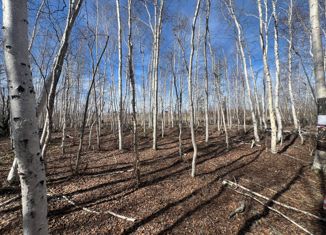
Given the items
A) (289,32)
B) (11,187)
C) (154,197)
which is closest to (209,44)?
(289,32)

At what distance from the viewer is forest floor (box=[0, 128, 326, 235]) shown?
3.31 metres

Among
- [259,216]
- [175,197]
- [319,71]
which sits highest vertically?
[319,71]

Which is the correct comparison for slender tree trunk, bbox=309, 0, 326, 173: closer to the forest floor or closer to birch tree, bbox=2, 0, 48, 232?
the forest floor

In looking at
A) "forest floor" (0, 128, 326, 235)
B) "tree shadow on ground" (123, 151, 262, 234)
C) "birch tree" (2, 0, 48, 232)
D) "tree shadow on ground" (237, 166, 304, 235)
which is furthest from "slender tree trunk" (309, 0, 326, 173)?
"birch tree" (2, 0, 48, 232)

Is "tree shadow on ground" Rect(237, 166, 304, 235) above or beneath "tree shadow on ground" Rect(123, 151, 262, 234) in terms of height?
beneath

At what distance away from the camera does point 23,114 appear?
5.02ft

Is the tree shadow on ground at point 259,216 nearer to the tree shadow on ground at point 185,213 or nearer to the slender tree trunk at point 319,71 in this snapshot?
the tree shadow on ground at point 185,213

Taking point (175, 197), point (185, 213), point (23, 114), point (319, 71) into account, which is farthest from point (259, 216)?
point (319, 71)

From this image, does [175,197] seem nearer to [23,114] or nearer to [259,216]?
[259,216]

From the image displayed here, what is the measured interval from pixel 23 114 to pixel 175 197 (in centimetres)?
368

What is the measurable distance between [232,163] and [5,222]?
6417 mm

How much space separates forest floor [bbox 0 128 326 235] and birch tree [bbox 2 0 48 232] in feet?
6.49

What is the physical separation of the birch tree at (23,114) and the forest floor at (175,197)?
198cm

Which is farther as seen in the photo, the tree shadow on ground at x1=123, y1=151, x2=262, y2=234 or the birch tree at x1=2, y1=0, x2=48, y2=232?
the tree shadow on ground at x1=123, y1=151, x2=262, y2=234
